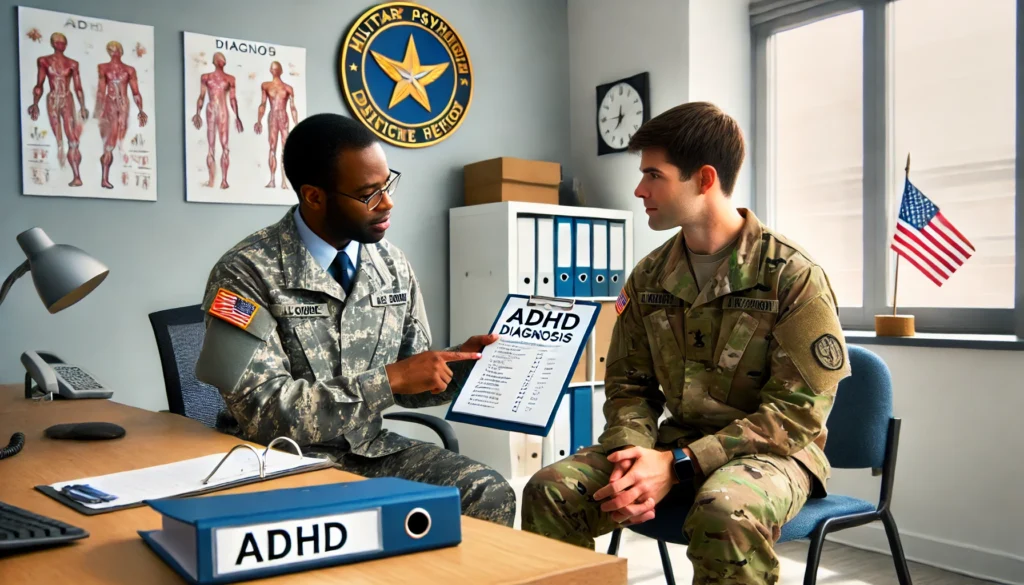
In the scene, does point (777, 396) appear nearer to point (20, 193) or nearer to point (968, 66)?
point (968, 66)

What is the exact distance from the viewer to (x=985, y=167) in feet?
9.20

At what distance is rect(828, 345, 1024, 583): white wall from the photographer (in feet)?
8.39

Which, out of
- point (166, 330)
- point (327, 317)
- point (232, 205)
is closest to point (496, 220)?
point (232, 205)

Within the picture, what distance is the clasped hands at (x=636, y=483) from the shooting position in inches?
58.3

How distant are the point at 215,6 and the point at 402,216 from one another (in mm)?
1042

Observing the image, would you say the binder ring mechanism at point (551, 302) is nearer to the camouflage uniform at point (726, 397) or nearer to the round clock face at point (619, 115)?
the camouflage uniform at point (726, 397)

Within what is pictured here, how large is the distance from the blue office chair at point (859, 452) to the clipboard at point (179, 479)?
2.85 ft

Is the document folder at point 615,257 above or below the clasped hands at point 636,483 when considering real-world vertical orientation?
above

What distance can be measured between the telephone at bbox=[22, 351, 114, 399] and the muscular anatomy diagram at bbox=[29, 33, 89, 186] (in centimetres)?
85

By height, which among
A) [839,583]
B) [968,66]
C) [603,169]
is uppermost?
[968,66]

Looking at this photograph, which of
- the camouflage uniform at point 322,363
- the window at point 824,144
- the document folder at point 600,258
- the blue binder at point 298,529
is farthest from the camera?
the document folder at point 600,258

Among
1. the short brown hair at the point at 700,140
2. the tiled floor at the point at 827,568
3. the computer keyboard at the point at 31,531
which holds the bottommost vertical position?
the tiled floor at the point at 827,568

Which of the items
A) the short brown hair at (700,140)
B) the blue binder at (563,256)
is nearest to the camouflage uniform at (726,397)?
the short brown hair at (700,140)

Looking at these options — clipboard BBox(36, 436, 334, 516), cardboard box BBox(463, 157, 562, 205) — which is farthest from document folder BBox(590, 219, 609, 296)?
clipboard BBox(36, 436, 334, 516)
